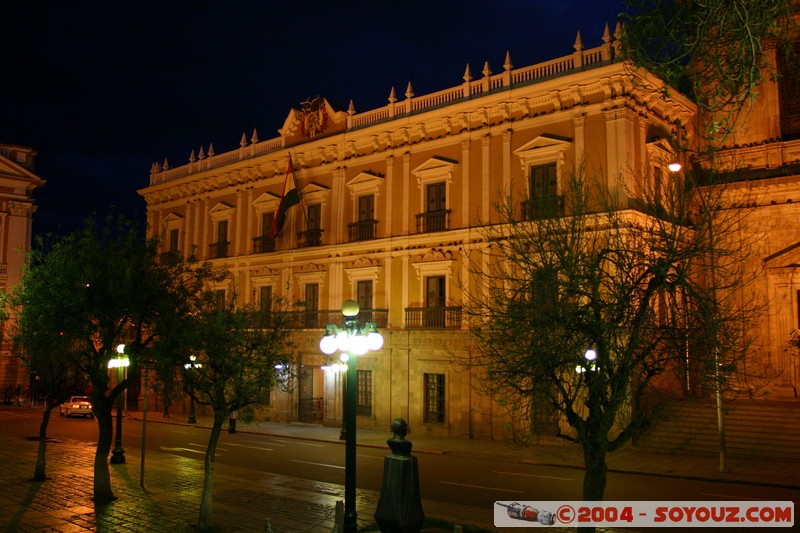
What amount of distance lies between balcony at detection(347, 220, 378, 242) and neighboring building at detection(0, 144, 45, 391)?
29.3m

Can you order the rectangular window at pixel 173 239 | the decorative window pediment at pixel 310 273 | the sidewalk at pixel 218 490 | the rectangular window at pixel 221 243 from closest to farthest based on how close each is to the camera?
1. the sidewalk at pixel 218 490
2. the decorative window pediment at pixel 310 273
3. the rectangular window at pixel 221 243
4. the rectangular window at pixel 173 239

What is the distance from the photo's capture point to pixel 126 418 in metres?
36.2

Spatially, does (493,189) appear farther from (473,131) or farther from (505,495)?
(505,495)

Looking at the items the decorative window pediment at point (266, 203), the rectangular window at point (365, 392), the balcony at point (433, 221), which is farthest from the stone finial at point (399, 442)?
the decorative window pediment at point (266, 203)

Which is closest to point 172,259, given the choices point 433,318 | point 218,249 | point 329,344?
point 329,344

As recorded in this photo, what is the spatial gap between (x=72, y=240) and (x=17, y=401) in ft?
110

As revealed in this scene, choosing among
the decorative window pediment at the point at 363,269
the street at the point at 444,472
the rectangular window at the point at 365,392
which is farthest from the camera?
the decorative window pediment at the point at 363,269

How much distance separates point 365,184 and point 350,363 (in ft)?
71.3

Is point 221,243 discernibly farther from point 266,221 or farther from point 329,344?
point 329,344

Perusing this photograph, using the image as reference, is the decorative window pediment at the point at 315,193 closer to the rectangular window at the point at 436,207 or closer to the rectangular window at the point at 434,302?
the rectangular window at the point at 436,207

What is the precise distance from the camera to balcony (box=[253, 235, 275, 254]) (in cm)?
3591

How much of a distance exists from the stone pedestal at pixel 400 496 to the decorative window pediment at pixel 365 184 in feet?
73.6

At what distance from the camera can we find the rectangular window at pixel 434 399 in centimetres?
2817

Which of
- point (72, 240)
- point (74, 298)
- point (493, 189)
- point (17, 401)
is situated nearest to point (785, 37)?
point (74, 298)
